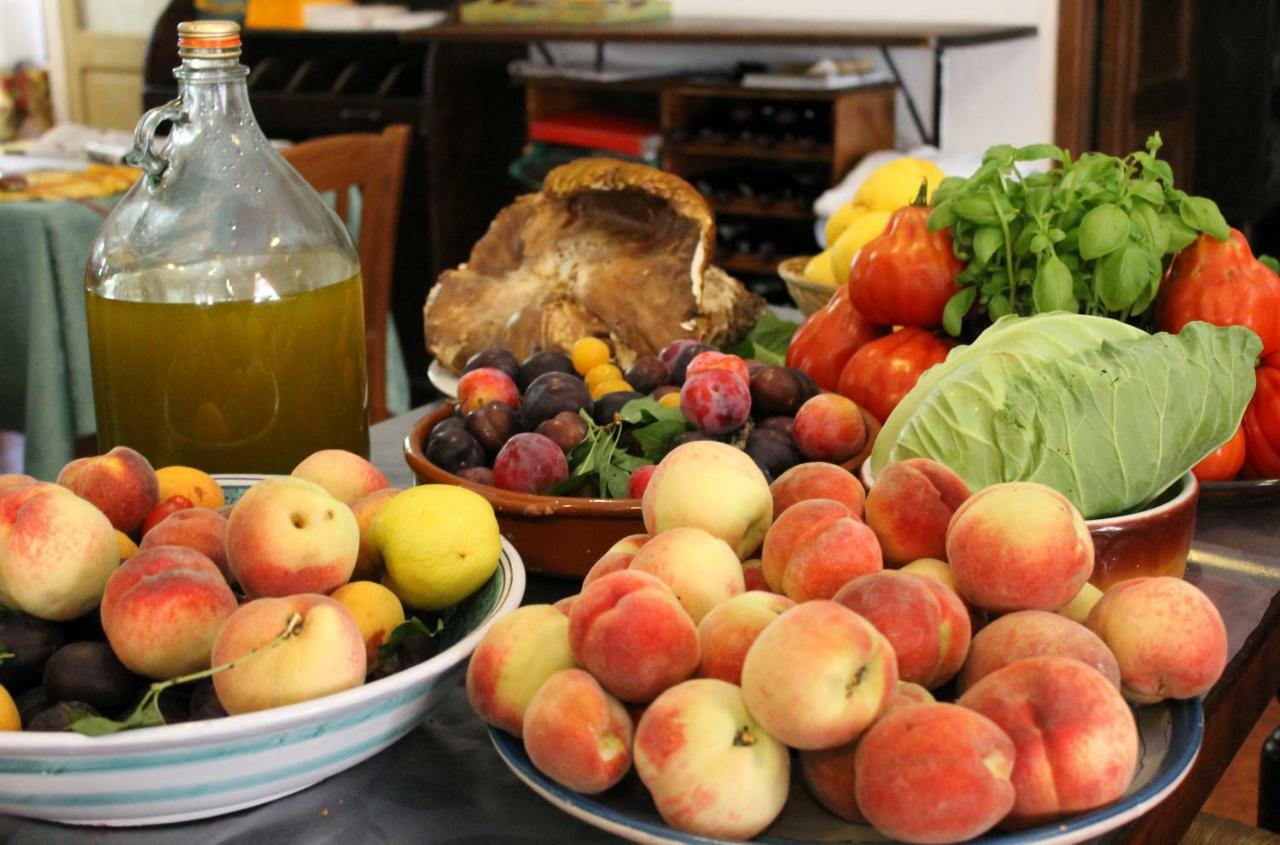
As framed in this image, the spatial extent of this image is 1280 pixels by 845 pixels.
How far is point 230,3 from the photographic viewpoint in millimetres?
4277

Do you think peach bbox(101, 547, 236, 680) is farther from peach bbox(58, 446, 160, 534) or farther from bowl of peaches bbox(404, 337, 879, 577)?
bowl of peaches bbox(404, 337, 879, 577)

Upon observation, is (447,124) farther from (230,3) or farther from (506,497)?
(506,497)

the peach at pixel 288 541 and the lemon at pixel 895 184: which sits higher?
the lemon at pixel 895 184

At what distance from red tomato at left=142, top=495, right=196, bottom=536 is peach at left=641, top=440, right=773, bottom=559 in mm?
286

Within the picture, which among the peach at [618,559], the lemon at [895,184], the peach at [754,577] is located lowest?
the peach at [754,577]

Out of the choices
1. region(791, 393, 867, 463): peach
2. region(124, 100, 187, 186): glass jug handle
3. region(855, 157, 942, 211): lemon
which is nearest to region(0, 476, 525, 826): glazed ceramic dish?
region(791, 393, 867, 463): peach

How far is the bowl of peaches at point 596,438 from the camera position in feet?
2.91

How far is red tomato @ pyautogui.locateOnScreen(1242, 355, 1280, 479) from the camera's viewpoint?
1.04 metres

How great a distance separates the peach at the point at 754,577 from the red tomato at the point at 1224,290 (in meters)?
0.51

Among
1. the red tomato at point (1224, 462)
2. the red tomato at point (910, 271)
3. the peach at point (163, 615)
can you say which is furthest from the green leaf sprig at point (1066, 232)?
the peach at point (163, 615)

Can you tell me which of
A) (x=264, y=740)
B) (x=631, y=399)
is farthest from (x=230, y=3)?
(x=264, y=740)

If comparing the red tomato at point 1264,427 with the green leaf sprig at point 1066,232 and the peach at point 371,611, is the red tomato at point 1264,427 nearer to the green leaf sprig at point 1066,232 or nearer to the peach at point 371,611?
the green leaf sprig at point 1066,232

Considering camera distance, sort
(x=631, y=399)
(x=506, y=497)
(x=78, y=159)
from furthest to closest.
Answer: (x=78, y=159)
(x=631, y=399)
(x=506, y=497)

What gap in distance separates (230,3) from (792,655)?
421 cm
